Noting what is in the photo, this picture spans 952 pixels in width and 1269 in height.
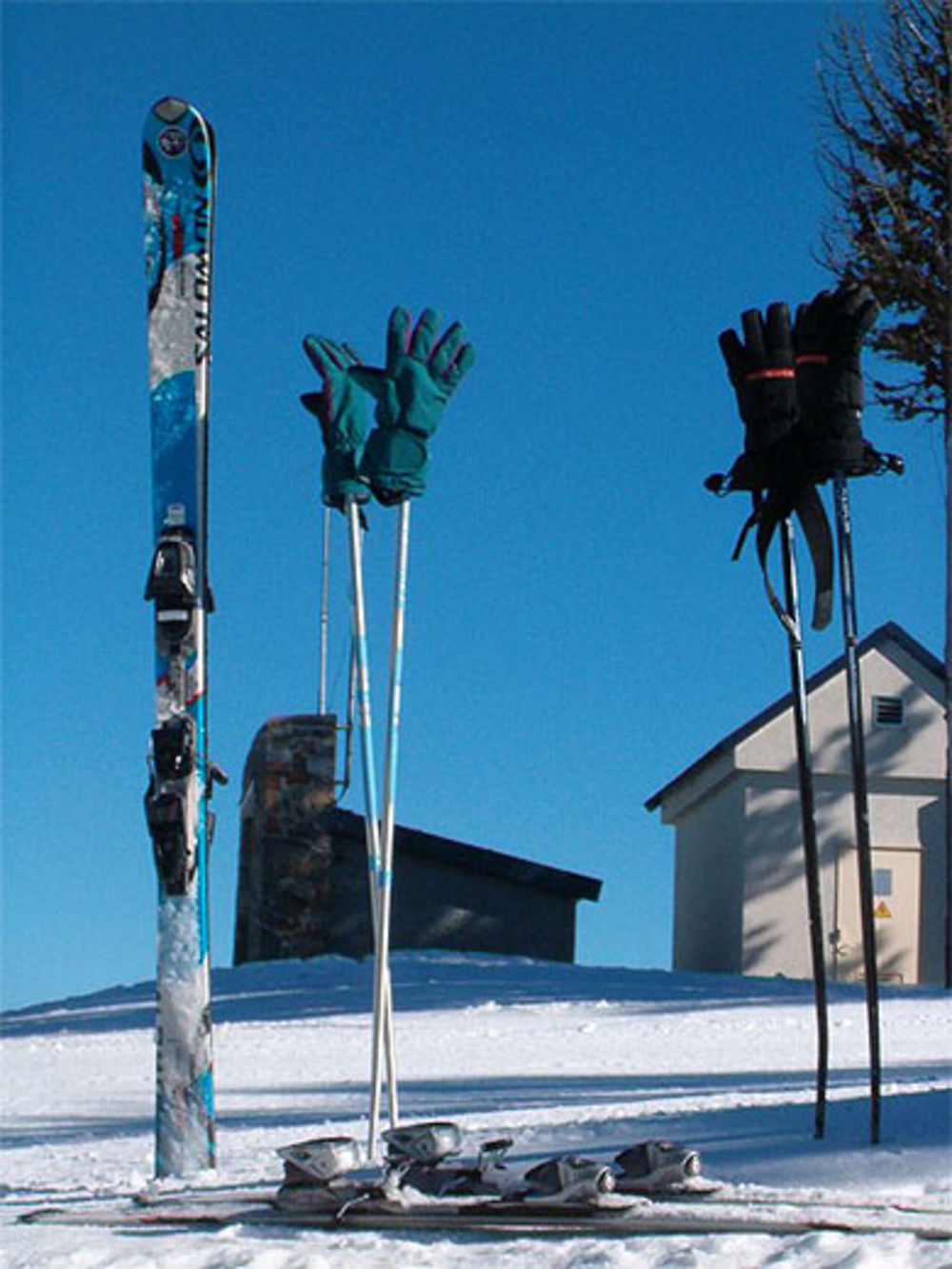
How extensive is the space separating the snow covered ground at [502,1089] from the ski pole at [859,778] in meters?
0.31

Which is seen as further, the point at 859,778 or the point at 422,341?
the point at 422,341

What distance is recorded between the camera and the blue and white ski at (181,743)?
6.84 metres

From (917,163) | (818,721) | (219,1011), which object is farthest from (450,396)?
(818,721)

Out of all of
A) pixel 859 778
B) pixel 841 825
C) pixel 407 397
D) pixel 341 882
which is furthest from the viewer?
pixel 841 825

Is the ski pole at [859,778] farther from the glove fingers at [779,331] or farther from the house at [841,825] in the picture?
the house at [841,825]

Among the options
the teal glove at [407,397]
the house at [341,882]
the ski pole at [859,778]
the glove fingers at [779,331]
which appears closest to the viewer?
the ski pole at [859,778]

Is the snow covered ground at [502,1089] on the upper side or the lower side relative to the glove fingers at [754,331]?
lower

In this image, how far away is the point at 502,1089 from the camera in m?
9.44

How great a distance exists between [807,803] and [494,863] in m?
14.9

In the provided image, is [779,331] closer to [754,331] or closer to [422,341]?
[754,331]

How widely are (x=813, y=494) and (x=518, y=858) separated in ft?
49.0

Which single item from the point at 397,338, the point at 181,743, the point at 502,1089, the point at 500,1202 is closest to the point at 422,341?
the point at 397,338

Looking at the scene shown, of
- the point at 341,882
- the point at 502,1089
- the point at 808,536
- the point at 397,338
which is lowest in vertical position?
the point at 502,1089

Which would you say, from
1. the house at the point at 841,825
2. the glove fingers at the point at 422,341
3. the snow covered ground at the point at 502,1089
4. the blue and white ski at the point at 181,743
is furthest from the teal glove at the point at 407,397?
the house at the point at 841,825
